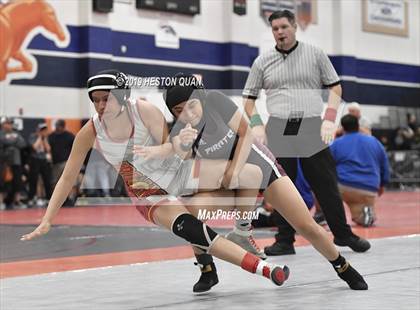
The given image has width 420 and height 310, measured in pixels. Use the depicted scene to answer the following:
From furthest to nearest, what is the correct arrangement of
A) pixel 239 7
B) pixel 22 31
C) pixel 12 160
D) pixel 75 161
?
pixel 239 7 < pixel 22 31 < pixel 12 160 < pixel 75 161

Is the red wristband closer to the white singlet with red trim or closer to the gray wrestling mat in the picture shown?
the gray wrestling mat

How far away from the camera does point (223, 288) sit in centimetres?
535

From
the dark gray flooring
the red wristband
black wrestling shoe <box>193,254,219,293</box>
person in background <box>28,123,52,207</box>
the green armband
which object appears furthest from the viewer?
person in background <box>28,123,52,207</box>

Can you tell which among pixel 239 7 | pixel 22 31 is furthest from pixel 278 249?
pixel 239 7

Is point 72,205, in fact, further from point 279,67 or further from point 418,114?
point 418,114

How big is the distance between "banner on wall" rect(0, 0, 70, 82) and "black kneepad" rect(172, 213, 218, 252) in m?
12.4

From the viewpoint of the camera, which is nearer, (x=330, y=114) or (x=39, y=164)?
(x=330, y=114)

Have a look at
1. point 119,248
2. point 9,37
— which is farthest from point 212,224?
point 9,37

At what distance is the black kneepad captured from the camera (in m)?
4.62

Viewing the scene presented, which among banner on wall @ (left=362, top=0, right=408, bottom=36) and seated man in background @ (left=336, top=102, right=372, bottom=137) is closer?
seated man in background @ (left=336, top=102, right=372, bottom=137)

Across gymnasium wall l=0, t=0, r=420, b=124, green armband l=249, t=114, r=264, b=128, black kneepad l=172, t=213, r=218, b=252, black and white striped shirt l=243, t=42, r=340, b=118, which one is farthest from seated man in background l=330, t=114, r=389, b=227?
gymnasium wall l=0, t=0, r=420, b=124

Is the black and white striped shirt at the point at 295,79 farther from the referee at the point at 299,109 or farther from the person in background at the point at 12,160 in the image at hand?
the person in background at the point at 12,160

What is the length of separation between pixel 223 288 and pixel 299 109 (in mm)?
1886

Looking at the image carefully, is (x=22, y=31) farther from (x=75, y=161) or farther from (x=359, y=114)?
(x=75, y=161)
